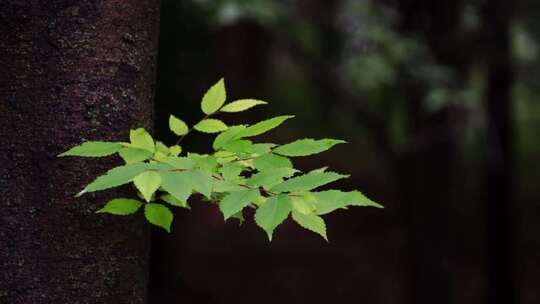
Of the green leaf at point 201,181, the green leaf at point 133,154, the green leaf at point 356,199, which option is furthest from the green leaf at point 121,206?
the green leaf at point 356,199

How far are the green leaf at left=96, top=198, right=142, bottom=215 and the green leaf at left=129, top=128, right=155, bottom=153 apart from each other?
0.43 ft

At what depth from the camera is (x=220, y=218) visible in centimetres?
1466

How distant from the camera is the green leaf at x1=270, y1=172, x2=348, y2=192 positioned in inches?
58.9

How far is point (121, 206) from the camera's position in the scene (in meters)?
1.61

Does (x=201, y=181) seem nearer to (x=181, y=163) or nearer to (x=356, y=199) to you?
(x=181, y=163)

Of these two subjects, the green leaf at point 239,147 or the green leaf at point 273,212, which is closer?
the green leaf at point 273,212

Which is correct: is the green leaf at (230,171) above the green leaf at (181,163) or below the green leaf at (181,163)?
below

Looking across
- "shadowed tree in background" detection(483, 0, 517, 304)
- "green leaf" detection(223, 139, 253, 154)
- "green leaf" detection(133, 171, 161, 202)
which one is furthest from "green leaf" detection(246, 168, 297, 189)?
"shadowed tree in background" detection(483, 0, 517, 304)

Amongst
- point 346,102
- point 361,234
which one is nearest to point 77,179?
point 346,102

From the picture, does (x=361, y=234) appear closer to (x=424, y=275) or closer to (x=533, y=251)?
(x=533, y=251)

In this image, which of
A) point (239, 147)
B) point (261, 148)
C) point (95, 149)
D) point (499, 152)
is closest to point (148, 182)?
point (95, 149)

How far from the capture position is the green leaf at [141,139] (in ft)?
5.24

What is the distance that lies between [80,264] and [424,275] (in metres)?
7.51

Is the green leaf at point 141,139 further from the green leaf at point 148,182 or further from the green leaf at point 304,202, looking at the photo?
the green leaf at point 304,202
